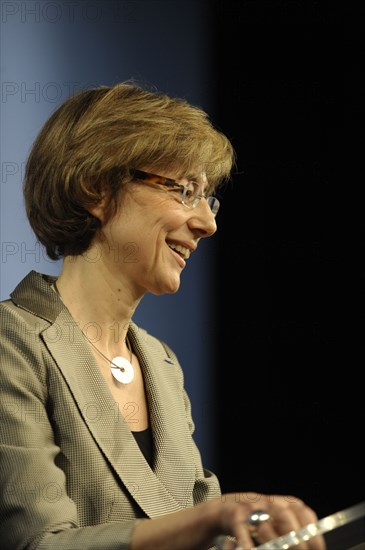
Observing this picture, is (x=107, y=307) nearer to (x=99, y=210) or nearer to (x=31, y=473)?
(x=99, y=210)

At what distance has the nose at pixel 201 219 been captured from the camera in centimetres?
164

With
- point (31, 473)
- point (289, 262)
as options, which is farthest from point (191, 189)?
point (289, 262)

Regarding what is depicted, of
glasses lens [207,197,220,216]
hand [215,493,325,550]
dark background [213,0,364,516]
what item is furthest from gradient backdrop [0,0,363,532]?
hand [215,493,325,550]

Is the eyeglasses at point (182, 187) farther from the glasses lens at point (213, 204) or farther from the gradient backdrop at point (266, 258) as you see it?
the gradient backdrop at point (266, 258)

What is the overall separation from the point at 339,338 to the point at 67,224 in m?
1.05

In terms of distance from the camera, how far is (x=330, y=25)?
2.37m

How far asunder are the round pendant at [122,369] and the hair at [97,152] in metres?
0.21

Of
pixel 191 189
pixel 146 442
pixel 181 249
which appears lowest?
pixel 146 442

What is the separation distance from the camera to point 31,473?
1307 millimetres

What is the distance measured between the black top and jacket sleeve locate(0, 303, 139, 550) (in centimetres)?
19

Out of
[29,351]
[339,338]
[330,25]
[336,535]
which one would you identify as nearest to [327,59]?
[330,25]

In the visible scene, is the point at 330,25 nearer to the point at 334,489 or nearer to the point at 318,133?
the point at 318,133

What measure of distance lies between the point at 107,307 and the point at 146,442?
0.25 m

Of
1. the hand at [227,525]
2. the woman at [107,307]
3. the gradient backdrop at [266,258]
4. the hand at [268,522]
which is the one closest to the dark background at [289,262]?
the gradient backdrop at [266,258]
